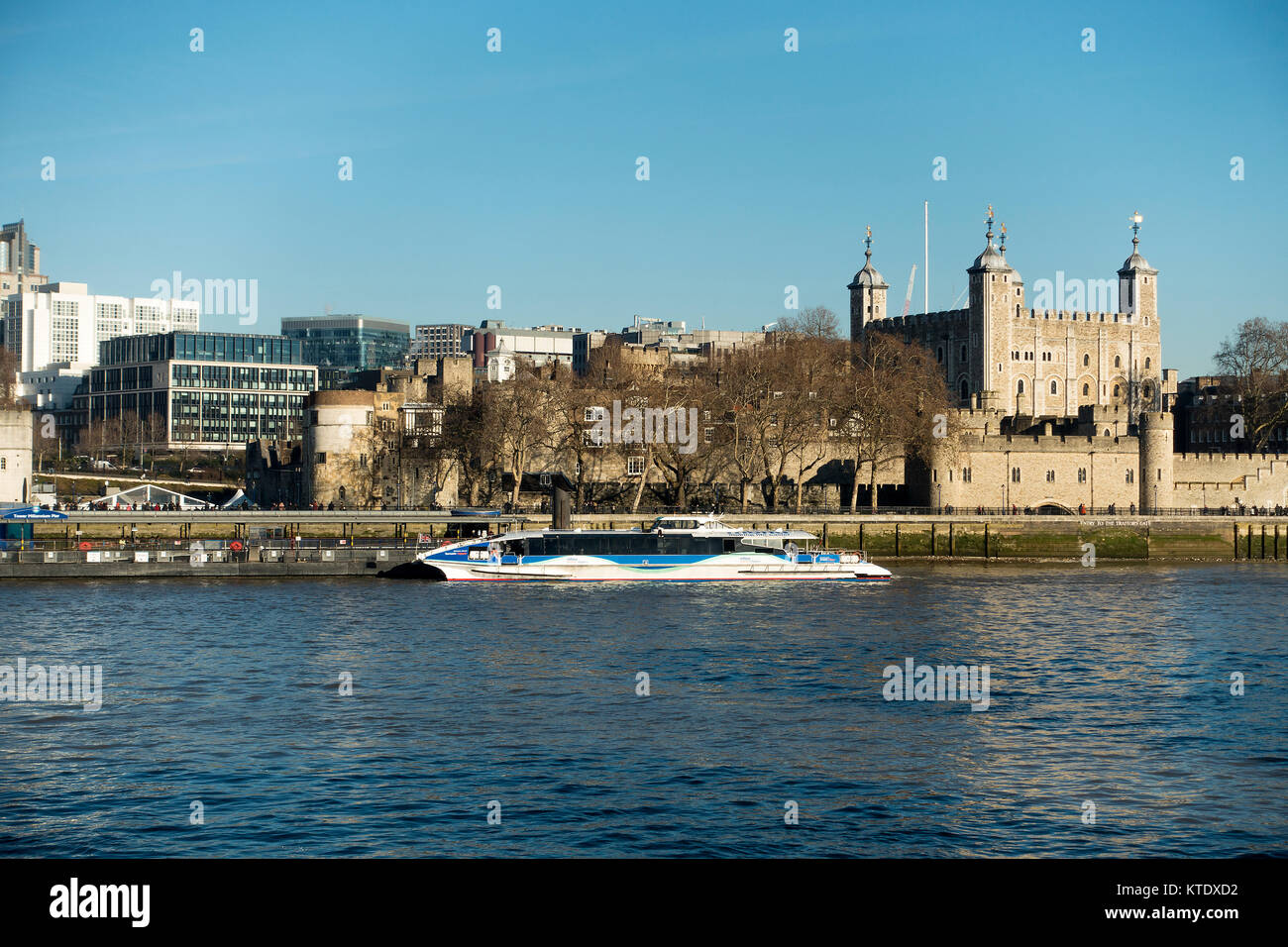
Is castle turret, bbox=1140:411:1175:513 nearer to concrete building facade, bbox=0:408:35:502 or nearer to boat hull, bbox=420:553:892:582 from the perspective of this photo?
boat hull, bbox=420:553:892:582

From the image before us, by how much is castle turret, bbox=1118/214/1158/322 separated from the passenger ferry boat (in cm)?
6873

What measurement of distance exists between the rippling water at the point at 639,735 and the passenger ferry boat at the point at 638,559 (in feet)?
35.9

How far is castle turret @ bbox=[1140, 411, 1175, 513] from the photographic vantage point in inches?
3221

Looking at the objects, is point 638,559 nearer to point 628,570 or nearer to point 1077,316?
point 628,570

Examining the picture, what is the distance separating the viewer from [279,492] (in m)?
90.4

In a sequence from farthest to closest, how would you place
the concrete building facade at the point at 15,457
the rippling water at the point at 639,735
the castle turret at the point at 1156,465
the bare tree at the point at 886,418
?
the castle turret at the point at 1156,465 → the bare tree at the point at 886,418 → the concrete building facade at the point at 15,457 → the rippling water at the point at 639,735

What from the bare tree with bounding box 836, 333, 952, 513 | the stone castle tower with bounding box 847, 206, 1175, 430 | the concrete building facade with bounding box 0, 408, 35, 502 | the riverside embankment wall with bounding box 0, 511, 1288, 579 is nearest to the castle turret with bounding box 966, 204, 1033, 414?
the stone castle tower with bounding box 847, 206, 1175, 430

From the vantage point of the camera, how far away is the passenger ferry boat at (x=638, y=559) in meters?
56.7

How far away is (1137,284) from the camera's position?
4587 inches

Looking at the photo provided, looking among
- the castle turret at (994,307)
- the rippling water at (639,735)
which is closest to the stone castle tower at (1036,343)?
the castle turret at (994,307)

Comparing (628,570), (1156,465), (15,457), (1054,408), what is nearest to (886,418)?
(1156,465)

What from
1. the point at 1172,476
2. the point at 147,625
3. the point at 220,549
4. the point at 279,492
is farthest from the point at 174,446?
the point at 147,625

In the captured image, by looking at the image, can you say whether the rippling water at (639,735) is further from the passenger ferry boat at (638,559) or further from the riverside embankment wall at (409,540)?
the riverside embankment wall at (409,540)
